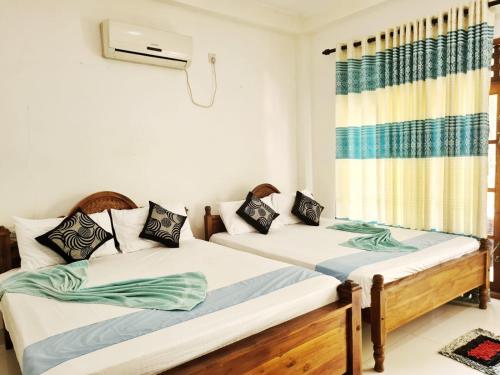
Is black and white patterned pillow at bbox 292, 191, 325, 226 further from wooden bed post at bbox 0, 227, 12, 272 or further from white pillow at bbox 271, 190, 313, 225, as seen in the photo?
wooden bed post at bbox 0, 227, 12, 272

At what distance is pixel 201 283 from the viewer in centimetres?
209

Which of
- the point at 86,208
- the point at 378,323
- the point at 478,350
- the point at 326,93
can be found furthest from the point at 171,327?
the point at 326,93

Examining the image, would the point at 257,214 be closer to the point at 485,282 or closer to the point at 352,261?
the point at 352,261

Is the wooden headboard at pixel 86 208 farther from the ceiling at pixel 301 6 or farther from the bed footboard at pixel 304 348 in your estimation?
the ceiling at pixel 301 6

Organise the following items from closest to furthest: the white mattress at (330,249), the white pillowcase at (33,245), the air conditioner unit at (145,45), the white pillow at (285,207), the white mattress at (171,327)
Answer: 1. the white mattress at (171,327)
2. the white mattress at (330,249)
3. the white pillowcase at (33,245)
4. the air conditioner unit at (145,45)
5. the white pillow at (285,207)

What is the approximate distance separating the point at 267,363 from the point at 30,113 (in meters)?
2.48

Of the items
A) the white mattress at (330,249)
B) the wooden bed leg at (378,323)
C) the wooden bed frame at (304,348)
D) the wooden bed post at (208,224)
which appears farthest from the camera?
the wooden bed post at (208,224)

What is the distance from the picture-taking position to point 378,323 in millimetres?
2201

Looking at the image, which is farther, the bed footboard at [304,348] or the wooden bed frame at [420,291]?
the wooden bed frame at [420,291]

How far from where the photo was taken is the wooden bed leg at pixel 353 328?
78.0 inches

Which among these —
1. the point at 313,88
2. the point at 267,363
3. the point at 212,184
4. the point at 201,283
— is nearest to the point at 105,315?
the point at 201,283

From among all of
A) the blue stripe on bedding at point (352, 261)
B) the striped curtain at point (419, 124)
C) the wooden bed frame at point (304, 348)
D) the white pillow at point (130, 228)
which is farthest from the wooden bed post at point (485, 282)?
the white pillow at point (130, 228)

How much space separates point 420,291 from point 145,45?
282cm

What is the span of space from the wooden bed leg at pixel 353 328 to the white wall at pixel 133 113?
2067 millimetres
